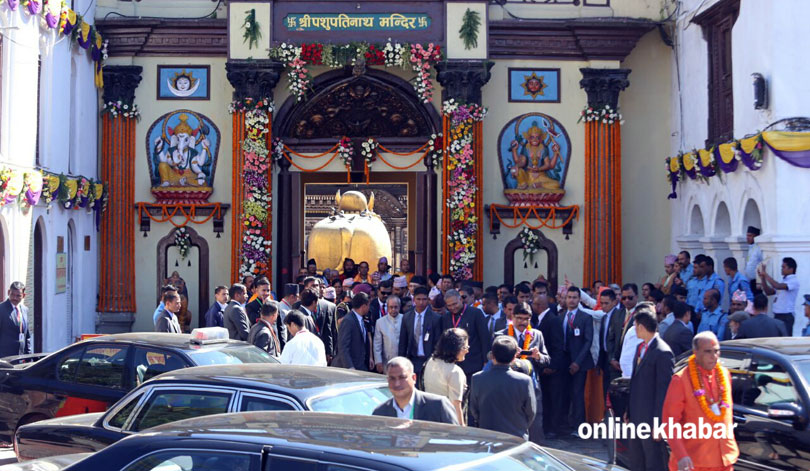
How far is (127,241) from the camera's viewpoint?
21.9 meters

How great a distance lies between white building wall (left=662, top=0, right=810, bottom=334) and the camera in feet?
51.5

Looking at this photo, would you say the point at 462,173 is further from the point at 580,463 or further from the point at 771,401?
the point at 580,463

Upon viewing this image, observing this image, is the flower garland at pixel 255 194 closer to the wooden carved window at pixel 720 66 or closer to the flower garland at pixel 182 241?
the flower garland at pixel 182 241

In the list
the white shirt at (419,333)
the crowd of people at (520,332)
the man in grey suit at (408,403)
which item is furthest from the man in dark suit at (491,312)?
the man in grey suit at (408,403)

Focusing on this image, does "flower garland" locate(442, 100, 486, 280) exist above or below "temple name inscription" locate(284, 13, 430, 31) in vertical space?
below

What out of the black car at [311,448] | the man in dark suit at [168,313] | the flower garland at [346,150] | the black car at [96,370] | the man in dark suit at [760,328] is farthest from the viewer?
the flower garland at [346,150]

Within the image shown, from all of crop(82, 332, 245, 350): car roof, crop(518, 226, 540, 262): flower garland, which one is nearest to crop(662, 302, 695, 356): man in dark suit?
crop(82, 332, 245, 350): car roof

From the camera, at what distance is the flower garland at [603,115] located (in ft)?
71.4

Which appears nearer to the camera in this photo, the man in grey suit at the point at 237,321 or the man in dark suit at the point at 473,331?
the man in dark suit at the point at 473,331

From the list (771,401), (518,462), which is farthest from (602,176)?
(518,462)

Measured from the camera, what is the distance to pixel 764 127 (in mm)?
16297

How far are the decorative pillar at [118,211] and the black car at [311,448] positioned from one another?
55.8 ft

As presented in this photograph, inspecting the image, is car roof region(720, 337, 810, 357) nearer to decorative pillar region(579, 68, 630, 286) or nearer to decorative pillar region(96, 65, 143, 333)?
decorative pillar region(579, 68, 630, 286)

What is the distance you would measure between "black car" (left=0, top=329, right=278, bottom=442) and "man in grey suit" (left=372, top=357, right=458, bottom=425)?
3.03 metres
